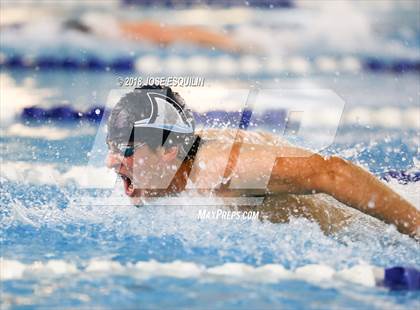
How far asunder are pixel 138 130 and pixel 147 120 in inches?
2.0

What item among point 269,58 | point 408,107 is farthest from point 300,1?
point 408,107

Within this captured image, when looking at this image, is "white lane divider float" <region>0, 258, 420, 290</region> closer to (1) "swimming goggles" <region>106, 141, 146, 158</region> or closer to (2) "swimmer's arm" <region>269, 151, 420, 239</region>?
(2) "swimmer's arm" <region>269, 151, 420, 239</region>

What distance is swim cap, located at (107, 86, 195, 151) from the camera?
2.23 metres

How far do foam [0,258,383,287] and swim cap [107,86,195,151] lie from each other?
1.45 feet

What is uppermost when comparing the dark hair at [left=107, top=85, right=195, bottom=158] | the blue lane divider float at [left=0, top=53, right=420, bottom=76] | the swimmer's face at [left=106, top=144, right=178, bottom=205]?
the blue lane divider float at [left=0, top=53, right=420, bottom=76]

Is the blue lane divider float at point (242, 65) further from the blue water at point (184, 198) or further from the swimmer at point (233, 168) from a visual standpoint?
the swimmer at point (233, 168)

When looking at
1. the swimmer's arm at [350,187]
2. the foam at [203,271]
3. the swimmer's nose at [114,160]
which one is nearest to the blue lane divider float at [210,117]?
the swimmer's arm at [350,187]

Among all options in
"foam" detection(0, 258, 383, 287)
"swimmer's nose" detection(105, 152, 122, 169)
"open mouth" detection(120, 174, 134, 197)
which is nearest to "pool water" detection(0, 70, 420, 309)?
"foam" detection(0, 258, 383, 287)

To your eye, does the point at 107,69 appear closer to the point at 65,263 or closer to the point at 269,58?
the point at 269,58

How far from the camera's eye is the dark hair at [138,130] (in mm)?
2232

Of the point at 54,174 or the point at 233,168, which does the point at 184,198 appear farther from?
the point at 54,174

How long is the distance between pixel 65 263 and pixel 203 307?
611 millimetres

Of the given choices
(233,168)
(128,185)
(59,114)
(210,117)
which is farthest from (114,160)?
(59,114)

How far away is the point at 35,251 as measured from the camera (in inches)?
91.3
